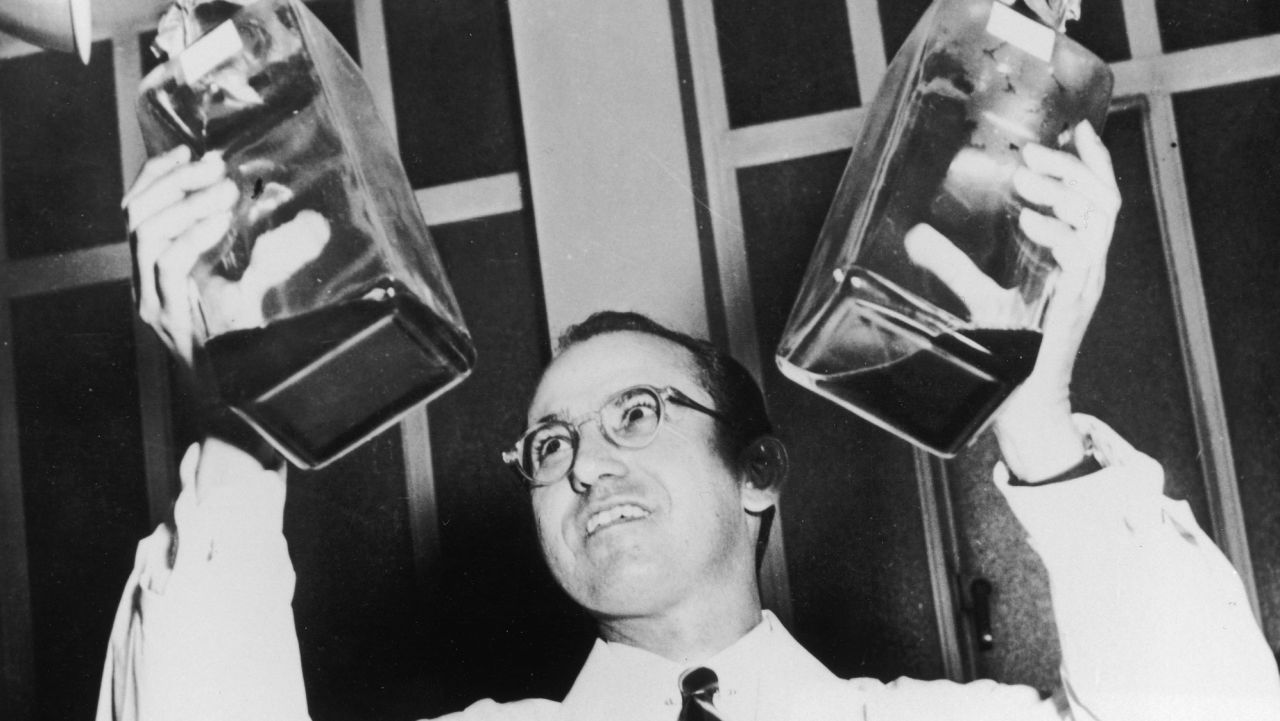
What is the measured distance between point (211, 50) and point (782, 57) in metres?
0.89

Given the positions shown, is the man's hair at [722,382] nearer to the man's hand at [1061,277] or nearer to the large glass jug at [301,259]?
the man's hand at [1061,277]

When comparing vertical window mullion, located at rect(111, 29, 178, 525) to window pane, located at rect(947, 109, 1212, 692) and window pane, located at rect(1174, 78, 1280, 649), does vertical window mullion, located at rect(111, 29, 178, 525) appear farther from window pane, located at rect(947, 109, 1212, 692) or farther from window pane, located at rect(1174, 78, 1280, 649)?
→ window pane, located at rect(1174, 78, 1280, 649)

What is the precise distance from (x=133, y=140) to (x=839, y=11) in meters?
0.90

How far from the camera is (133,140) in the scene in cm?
155

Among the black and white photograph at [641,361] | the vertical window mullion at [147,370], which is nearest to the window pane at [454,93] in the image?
the black and white photograph at [641,361]

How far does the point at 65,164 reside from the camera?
1.57 metres

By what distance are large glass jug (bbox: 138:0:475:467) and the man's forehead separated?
1.07 feet

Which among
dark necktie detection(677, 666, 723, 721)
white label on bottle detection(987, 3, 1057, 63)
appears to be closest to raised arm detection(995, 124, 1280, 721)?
white label on bottle detection(987, 3, 1057, 63)

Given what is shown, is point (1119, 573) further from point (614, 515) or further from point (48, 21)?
point (48, 21)

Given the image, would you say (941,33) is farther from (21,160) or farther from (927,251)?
(21,160)

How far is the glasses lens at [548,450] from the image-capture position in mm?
969

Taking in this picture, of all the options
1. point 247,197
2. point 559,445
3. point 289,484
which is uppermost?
point 247,197

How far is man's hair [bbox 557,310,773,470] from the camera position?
3.43 ft

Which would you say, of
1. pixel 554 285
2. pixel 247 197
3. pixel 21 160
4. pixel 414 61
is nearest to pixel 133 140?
pixel 21 160
